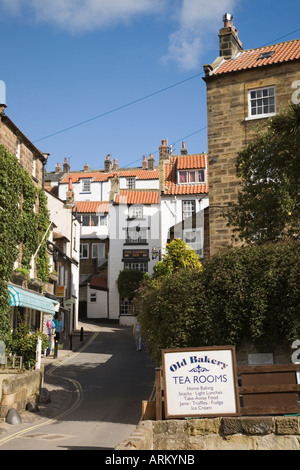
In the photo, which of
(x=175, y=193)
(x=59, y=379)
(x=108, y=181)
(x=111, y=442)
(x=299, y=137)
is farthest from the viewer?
(x=108, y=181)

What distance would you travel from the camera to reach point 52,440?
1234 centimetres

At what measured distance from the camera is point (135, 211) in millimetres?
52906

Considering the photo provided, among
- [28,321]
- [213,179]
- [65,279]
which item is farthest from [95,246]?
[213,179]

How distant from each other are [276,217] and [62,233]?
27391mm

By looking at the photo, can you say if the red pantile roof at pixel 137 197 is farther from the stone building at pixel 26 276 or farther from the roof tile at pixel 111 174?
the stone building at pixel 26 276

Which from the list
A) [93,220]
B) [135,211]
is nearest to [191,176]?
[135,211]

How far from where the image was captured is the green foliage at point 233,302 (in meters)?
15.8

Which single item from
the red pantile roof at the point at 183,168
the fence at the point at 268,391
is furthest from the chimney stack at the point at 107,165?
the fence at the point at 268,391

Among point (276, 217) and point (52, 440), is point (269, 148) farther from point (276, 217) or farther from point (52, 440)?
point (52, 440)

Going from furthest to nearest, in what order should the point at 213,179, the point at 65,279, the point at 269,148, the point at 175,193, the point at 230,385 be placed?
1. the point at 175,193
2. the point at 65,279
3. the point at 213,179
4. the point at 269,148
5. the point at 230,385

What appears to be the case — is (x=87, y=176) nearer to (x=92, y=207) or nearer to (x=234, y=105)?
(x=92, y=207)

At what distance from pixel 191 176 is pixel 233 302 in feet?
111

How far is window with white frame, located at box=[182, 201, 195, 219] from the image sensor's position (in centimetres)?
4818

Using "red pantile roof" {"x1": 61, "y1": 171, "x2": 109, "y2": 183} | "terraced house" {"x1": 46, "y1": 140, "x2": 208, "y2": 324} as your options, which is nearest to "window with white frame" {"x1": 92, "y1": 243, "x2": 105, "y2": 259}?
"terraced house" {"x1": 46, "y1": 140, "x2": 208, "y2": 324}
